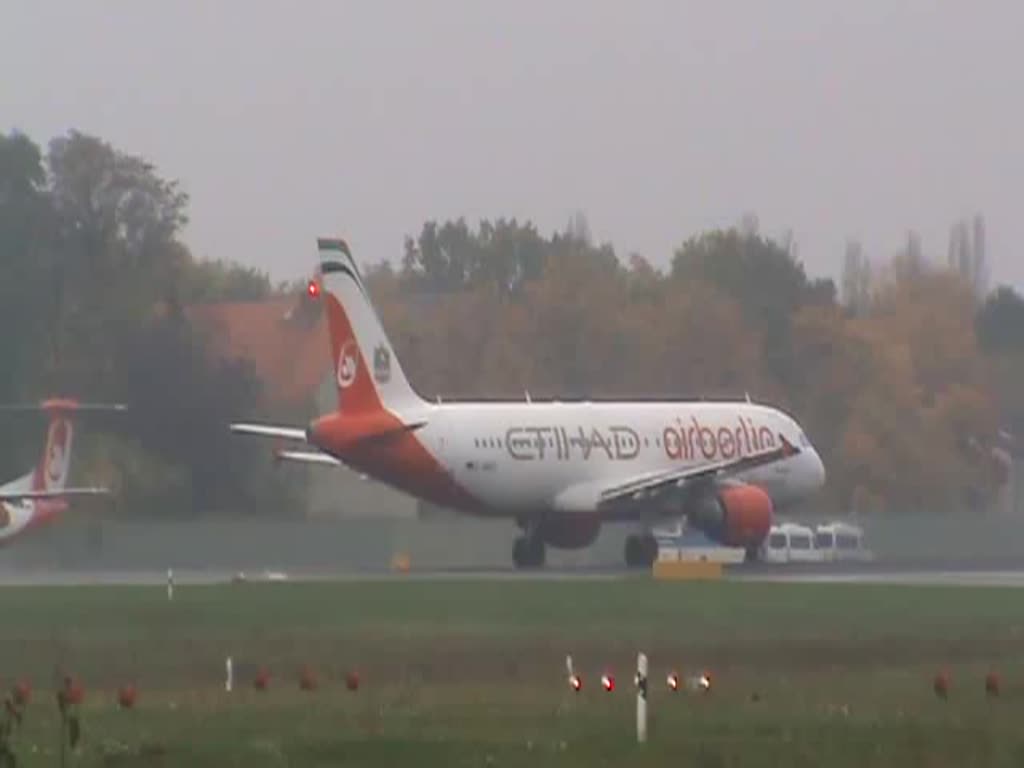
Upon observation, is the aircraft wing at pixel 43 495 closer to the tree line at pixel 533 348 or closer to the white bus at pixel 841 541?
the tree line at pixel 533 348

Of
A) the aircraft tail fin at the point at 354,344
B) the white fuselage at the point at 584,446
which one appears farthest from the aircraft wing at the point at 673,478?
the aircraft tail fin at the point at 354,344

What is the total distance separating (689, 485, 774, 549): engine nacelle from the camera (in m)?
69.2

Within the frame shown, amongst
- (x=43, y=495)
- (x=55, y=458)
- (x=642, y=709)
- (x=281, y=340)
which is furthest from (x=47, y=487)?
(x=642, y=709)

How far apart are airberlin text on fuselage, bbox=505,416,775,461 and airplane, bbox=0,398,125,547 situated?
33.1 ft

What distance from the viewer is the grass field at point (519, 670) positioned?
23.2 m

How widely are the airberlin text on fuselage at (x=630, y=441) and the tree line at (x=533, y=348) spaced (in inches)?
554

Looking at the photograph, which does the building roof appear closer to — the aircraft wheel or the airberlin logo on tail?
the airberlin logo on tail

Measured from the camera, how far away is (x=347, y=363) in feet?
222

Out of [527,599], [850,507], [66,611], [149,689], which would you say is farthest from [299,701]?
[850,507]

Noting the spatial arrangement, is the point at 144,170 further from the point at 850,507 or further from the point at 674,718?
the point at 674,718

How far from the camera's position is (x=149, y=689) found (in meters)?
31.7

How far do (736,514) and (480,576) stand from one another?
8387 mm

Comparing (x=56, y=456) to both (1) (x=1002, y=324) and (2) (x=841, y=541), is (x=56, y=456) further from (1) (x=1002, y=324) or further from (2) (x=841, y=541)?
(1) (x=1002, y=324)

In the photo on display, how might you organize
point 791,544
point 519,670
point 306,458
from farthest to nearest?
point 791,544 → point 306,458 → point 519,670
